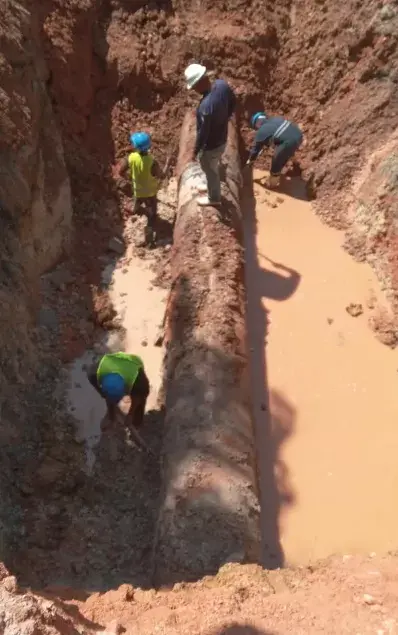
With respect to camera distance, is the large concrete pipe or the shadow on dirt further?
the large concrete pipe

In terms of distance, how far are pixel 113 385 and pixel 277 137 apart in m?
4.04

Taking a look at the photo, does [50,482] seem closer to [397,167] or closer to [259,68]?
[397,167]

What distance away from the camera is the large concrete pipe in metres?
3.60

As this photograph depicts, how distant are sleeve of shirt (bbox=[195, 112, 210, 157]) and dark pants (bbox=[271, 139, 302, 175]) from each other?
5.97 feet

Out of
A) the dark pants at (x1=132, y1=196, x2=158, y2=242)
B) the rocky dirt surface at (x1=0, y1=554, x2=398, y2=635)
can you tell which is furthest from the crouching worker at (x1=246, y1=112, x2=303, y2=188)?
the rocky dirt surface at (x1=0, y1=554, x2=398, y2=635)

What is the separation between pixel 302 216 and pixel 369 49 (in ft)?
7.22

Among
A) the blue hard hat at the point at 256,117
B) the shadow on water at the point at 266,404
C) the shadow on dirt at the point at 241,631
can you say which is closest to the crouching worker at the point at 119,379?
the shadow on water at the point at 266,404

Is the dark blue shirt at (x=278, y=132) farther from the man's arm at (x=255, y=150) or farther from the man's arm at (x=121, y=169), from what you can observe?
the man's arm at (x=121, y=169)

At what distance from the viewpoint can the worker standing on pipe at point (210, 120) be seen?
494 centimetres

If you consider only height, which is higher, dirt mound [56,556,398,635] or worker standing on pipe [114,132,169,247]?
worker standing on pipe [114,132,169,247]

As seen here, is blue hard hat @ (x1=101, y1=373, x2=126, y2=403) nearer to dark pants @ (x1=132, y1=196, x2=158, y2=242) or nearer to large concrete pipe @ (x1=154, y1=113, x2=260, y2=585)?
large concrete pipe @ (x1=154, y1=113, x2=260, y2=585)

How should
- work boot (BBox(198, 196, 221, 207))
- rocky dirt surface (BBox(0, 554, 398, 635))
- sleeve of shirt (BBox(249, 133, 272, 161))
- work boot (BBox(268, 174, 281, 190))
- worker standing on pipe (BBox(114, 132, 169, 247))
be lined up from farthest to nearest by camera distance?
1. work boot (BBox(268, 174, 281, 190))
2. sleeve of shirt (BBox(249, 133, 272, 161))
3. worker standing on pipe (BBox(114, 132, 169, 247))
4. work boot (BBox(198, 196, 221, 207))
5. rocky dirt surface (BBox(0, 554, 398, 635))

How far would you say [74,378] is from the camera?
534 centimetres

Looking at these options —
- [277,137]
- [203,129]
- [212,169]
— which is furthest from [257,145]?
[203,129]
